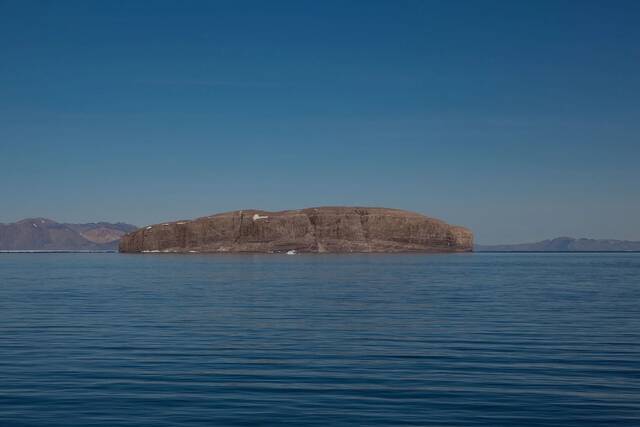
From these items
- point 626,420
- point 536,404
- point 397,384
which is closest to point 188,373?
point 397,384

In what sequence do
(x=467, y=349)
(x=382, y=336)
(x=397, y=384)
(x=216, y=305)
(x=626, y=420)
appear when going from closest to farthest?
(x=626, y=420) → (x=397, y=384) → (x=467, y=349) → (x=382, y=336) → (x=216, y=305)

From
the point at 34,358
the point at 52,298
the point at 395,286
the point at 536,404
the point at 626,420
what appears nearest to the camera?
the point at 626,420

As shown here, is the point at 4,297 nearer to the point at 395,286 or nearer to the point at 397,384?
the point at 395,286

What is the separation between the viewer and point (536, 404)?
19.3m

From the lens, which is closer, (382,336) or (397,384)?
(397,384)

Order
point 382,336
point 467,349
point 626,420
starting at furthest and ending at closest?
point 382,336, point 467,349, point 626,420

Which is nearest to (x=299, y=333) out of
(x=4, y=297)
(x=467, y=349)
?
(x=467, y=349)

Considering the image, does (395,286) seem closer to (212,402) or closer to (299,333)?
(299,333)

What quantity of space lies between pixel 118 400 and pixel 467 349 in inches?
581

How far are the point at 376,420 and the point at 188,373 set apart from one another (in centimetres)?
832

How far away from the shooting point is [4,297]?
59062 mm

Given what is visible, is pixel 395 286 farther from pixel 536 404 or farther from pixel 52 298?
pixel 536 404

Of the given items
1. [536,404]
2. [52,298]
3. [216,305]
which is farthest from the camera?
[52,298]

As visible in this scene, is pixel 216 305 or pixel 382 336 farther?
pixel 216 305
